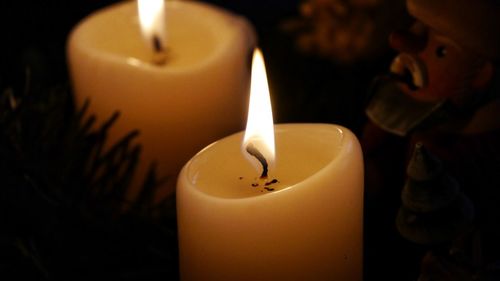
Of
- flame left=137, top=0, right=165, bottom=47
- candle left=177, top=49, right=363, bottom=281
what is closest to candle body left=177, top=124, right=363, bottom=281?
candle left=177, top=49, right=363, bottom=281

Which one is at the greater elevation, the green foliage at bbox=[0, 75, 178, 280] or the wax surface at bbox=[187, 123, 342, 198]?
the wax surface at bbox=[187, 123, 342, 198]

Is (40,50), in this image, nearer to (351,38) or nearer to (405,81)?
(351,38)

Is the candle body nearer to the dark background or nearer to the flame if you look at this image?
Result: the dark background

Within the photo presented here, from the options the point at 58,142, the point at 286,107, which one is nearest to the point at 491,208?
the point at 286,107

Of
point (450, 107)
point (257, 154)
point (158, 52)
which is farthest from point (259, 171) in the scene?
point (158, 52)

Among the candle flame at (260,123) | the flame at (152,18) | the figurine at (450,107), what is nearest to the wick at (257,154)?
the candle flame at (260,123)

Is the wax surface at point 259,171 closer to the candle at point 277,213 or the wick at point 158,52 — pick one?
the candle at point 277,213

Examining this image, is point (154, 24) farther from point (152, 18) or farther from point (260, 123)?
point (260, 123)
